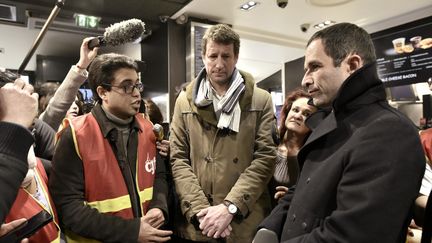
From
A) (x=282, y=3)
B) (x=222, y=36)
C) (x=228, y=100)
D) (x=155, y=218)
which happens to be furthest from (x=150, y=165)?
(x=282, y=3)

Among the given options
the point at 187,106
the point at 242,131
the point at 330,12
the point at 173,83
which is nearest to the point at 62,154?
the point at 187,106

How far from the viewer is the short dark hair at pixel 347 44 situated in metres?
1.28

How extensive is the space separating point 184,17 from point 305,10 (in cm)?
159

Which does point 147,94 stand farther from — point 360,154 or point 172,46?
point 360,154

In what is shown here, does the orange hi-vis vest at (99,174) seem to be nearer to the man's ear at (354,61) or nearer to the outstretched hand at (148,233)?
the outstretched hand at (148,233)

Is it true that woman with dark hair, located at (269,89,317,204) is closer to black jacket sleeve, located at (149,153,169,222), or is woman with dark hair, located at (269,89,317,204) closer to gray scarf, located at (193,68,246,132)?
gray scarf, located at (193,68,246,132)

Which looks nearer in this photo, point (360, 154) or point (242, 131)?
point (360, 154)

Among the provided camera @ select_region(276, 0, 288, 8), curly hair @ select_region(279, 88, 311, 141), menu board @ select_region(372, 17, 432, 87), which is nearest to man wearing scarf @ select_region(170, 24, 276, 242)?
curly hair @ select_region(279, 88, 311, 141)

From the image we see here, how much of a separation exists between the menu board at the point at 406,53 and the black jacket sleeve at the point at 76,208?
461cm

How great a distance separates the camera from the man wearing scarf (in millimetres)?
1791

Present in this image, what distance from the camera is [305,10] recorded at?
465 centimetres

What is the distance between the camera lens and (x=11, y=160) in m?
0.99

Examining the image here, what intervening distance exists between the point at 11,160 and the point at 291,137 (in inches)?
64.6

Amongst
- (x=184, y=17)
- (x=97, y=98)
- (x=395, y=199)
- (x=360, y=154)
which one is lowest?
(x=395, y=199)
